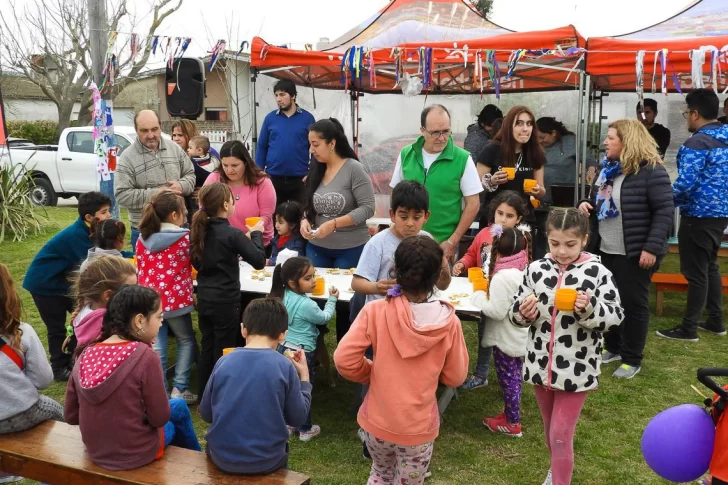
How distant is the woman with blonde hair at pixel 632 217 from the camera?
4602mm

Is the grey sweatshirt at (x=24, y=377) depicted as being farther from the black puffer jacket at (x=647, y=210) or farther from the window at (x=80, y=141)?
the window at (x=80, y=141)

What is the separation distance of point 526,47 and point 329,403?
416cm

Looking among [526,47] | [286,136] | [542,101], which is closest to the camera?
[526,47]

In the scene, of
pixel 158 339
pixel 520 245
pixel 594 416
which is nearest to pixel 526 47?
pixel 520 245

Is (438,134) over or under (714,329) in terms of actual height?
over

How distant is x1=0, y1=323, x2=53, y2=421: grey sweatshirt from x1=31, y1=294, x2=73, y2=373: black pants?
1765mm

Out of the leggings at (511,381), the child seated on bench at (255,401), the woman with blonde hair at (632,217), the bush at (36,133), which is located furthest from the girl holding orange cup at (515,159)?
the bush at (36,133)

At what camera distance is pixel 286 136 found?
7141mm

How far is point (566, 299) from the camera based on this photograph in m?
2.74

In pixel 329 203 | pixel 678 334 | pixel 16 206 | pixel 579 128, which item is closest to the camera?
pixel 329 203

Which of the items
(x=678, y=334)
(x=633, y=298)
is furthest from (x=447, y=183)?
(x=678, y=334)

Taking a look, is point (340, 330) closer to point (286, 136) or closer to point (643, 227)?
point (643, 227)

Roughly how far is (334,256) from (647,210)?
2231 mm

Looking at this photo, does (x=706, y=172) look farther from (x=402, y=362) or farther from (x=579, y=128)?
(x=402, y=362)
